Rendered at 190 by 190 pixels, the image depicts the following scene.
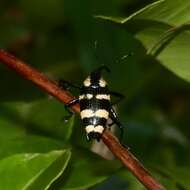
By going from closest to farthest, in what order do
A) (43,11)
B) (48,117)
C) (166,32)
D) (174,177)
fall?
1. (166,32)
2. (174,177)
3. (48,117)
4. (43,11)

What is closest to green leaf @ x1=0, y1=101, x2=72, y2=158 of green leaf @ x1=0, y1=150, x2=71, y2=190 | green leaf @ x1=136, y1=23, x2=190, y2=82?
green leaf @ x1=0, y1=150, x2=71, y2=190

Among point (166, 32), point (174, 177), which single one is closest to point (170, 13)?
point (166, 32)

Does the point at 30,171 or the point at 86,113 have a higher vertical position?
the point at 86,113

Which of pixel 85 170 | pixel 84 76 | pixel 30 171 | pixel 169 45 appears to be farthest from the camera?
pixel 84 76

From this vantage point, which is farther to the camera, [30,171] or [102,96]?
[102,96]

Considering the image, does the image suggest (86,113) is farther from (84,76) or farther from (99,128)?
(84,76)

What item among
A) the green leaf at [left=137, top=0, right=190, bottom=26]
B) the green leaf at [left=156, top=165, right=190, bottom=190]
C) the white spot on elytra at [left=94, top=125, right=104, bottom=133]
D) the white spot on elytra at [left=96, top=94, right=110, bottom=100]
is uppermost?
the green leaf at [left=137, top=0, right=190, bottom=26]

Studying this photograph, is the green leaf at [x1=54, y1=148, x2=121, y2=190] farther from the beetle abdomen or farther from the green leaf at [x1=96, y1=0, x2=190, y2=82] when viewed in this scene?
the green leaf at [x1=96, y1=0, x2=190, y2=82]

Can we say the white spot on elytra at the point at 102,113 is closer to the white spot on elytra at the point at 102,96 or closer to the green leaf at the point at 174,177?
the white spot on elytra at the point at 102,96
